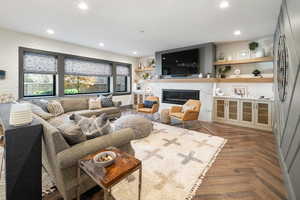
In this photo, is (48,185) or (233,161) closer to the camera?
(48,185)

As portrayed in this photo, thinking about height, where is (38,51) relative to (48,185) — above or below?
above

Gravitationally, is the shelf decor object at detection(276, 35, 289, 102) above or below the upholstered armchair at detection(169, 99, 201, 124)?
above

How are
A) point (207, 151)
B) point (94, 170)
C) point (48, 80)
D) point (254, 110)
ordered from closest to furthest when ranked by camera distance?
point (94, 170) → point (207, 151) → point (254, 110) → point (48, 80)

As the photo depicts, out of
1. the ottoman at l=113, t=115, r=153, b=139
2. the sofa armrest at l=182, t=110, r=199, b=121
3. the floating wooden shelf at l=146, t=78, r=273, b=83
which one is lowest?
the ottoman at l=113, t=115, r=153, b=139

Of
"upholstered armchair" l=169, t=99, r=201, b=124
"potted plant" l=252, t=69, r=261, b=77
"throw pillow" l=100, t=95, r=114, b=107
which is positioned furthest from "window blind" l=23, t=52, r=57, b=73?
"potted plant" l=252, t=69, r=261, b=77

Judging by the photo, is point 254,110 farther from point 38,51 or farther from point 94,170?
point 38,51

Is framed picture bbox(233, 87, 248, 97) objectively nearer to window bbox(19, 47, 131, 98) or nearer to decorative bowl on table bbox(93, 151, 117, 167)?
decorative bowl on table bbox(93, 151, 117, 167)

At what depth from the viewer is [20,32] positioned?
3.81m

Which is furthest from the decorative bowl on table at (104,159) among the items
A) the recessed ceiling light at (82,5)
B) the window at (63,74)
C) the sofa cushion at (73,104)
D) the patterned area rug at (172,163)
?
the window at (63,74)

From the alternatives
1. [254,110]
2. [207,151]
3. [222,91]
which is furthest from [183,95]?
[207,151]

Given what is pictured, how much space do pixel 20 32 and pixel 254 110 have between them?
7.03 m

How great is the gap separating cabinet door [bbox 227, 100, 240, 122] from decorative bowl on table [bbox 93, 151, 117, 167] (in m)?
4.27

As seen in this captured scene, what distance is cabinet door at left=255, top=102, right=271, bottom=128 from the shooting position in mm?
3760

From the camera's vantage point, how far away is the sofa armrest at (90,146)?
124 cm
